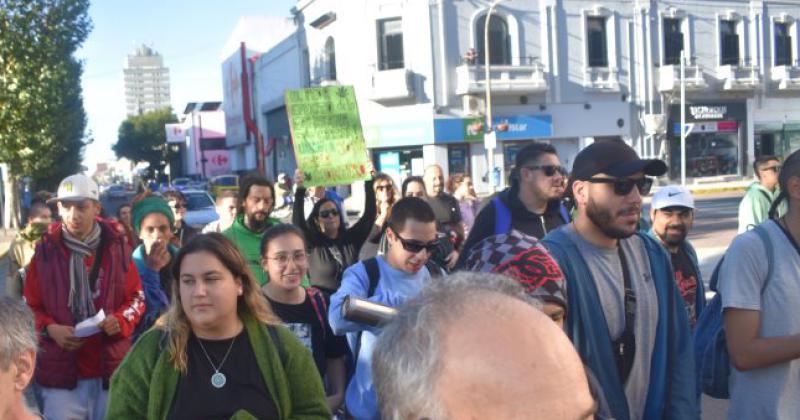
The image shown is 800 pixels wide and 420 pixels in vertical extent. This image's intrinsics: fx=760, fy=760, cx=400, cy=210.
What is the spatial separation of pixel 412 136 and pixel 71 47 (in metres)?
13.7

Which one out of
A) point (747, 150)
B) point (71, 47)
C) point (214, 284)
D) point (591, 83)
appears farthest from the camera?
point (747, 150)

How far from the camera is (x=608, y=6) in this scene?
109 feet

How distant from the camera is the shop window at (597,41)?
3325cm

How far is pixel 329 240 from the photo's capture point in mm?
6125

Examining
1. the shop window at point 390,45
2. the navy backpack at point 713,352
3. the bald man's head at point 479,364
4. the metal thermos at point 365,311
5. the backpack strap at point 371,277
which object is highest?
the shop window at point 390,45

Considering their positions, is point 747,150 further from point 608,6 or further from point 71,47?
point 71,47

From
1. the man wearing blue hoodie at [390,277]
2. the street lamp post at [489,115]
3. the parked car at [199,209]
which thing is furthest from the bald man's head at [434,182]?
the street lamp post at [489,115]

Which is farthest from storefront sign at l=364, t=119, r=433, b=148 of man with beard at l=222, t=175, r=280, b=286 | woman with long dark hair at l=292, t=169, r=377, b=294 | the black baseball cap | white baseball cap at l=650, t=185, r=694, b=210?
the black baseball cap

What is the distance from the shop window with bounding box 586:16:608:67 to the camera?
33250 mm

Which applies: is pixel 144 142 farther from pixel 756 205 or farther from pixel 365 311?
pixel 365 311

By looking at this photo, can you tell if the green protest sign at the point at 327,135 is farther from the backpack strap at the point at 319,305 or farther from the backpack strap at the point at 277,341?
the backpack strap at the point at 277,341

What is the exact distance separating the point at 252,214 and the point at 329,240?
748 millimetres

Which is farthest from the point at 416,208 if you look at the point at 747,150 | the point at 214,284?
the point at 747,150

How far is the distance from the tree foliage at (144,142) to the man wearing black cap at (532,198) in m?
91.6
